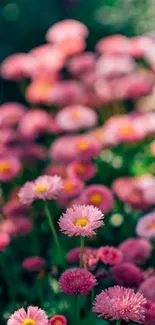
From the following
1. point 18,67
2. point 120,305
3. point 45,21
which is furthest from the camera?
point 45,21

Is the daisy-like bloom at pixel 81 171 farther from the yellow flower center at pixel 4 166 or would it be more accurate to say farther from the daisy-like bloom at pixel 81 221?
the daisy-like bloom at pixel 81 221

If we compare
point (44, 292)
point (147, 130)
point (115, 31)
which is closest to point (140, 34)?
point (115, 31)

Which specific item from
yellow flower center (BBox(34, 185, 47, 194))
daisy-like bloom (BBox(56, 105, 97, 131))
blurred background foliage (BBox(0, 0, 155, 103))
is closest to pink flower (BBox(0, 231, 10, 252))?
yellow flower center (BBox(34, 185, 47, 194))

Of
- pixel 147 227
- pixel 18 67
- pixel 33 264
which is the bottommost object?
pixel 33 264

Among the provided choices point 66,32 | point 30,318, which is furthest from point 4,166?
point 66,32

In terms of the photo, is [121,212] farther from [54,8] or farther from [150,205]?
[54,8]

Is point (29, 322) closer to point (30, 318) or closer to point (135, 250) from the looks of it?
point (30, 318)

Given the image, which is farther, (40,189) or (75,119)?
(75,119)
